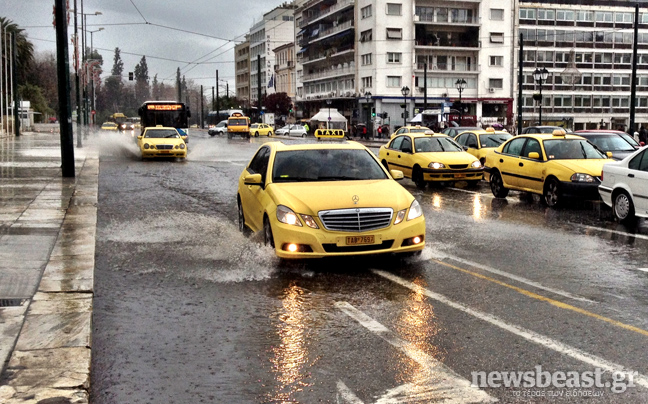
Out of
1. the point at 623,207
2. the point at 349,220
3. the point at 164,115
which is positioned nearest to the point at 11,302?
the point at 349,220

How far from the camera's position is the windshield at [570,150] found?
1502cm

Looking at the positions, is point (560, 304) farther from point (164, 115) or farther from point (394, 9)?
point (394, 9)

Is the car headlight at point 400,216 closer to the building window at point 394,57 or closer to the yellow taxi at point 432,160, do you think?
the yellow taxi at point 432,160

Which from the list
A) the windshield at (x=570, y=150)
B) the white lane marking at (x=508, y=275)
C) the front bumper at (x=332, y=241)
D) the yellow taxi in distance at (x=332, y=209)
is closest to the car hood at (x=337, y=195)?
the yellow taxi in distance at (x=332, y=209)

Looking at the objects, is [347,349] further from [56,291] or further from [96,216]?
[96,216]

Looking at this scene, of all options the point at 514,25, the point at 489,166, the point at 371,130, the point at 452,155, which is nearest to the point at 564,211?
the point at 489,166

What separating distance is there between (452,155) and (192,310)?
43.1 ft

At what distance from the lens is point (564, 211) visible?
1401 centimetres

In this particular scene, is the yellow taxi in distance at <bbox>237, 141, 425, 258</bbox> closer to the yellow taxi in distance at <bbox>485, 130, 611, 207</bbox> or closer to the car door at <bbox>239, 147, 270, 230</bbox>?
the car door at <bbox>239, 147, 270, 230</bbox>

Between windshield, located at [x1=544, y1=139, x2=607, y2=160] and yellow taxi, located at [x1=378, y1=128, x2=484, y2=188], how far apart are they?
Result: 3273mm

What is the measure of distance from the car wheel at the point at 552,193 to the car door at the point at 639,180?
2523 mm

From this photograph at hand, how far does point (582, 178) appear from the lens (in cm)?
1412

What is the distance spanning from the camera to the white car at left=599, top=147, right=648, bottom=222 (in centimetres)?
1151

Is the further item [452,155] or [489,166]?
[452,155]
